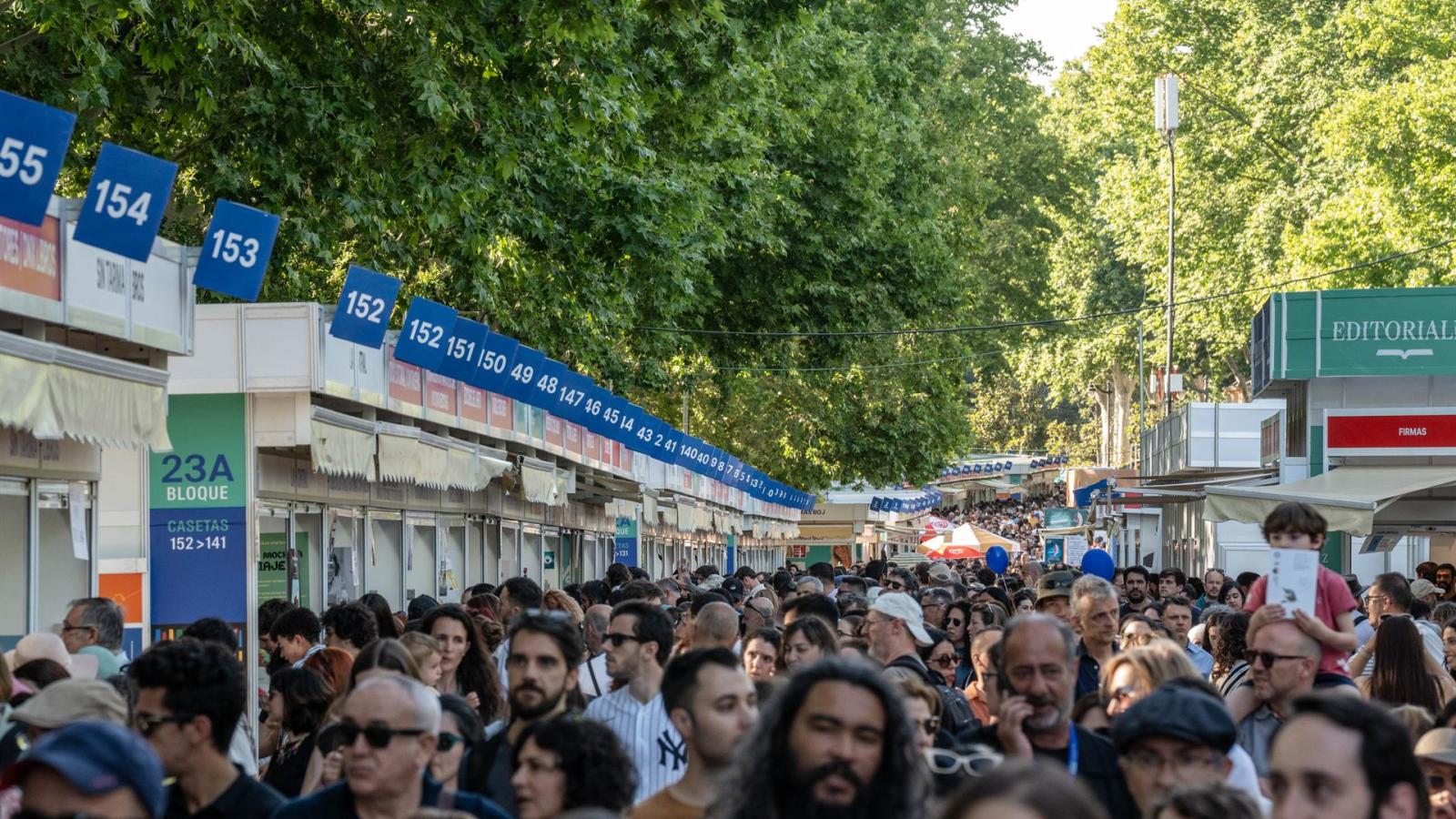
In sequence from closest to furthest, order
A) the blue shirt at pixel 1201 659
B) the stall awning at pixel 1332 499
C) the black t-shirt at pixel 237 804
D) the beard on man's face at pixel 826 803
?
1. the beard on man's face at pixel 826 803
2. the black t-shirt at pixel 237 804
3. the blue shirt at pixel 1201 659
4. the stall awning at pixel 1332 499

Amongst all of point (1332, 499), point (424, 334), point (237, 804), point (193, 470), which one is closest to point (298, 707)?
point (237, 804)

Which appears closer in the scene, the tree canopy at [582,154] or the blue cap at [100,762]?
the blue cap at [100,762]

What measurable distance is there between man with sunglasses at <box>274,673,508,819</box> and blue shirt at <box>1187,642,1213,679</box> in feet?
21.5

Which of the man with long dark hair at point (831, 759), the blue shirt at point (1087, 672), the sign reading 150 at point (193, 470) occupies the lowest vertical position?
the blue shirt at point (1087, 672)

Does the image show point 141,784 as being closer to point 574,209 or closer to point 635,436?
point 574,209

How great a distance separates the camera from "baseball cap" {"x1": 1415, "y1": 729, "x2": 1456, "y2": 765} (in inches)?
248

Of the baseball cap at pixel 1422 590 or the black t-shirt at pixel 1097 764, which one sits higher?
the black t-shirt at pixel 1097 764

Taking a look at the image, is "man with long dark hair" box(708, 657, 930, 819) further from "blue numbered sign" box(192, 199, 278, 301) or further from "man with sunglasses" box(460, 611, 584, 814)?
"blue numbered sign" box(192, 199, 278, 301)

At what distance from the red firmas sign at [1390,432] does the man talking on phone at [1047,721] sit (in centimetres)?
2088

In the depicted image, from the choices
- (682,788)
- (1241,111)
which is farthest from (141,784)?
(1241,111)

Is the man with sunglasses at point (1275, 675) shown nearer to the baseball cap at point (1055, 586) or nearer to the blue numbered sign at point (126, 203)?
the baseball cap at point (1055, 586)

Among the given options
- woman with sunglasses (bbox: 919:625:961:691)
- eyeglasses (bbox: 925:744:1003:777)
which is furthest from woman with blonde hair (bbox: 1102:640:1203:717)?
woman with sunglasses (bbox: 919:625:961:691)

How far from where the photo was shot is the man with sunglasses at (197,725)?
17.4 feet

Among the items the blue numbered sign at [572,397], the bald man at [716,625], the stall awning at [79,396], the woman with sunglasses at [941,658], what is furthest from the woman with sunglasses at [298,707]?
the blue numbered sign at [572,397]
